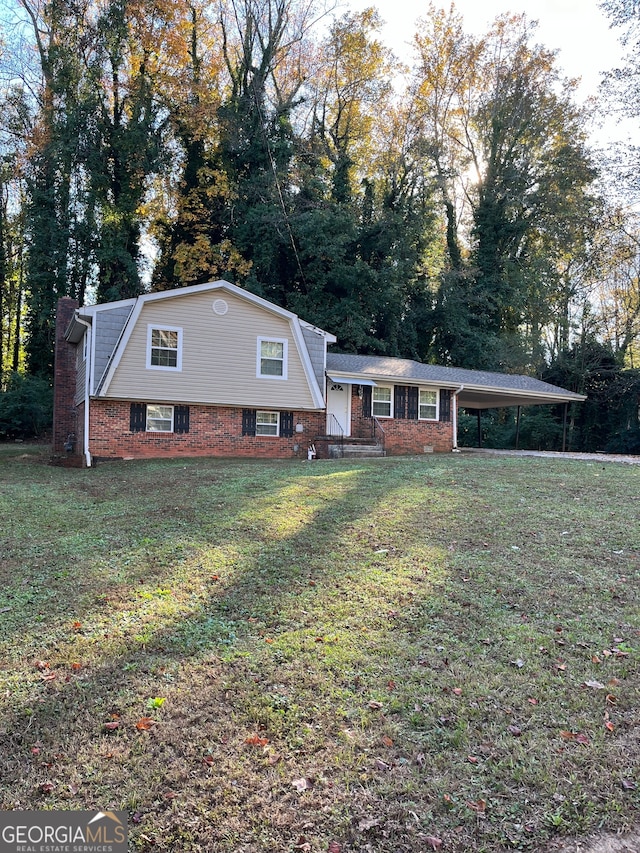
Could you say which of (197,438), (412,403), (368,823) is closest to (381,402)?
(412,403)

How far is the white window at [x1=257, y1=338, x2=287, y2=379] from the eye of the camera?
49.8 ft

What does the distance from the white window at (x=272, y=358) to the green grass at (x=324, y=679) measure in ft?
29.9

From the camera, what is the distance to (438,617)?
399 cm

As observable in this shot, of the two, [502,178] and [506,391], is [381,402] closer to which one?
[506,391]

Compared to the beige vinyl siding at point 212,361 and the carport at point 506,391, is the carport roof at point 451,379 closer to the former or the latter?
the carport at point 506,391

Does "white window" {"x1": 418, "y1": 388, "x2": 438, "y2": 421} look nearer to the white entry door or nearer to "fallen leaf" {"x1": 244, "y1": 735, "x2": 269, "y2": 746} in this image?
the white entry door

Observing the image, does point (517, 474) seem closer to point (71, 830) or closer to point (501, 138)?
point (71, 830)

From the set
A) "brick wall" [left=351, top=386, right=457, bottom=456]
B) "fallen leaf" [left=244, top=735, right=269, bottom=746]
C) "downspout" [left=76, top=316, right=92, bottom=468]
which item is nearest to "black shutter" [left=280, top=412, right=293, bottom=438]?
"brick wall" [left=351, top=386, right=457, bottom=456]

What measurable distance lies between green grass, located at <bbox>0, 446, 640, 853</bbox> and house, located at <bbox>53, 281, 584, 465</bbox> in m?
7.62

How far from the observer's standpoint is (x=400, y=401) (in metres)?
17.1

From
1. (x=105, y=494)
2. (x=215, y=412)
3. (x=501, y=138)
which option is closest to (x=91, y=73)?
(x=215, y=412)

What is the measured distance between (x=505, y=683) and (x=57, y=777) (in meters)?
2.37

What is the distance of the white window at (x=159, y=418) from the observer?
46.8ft

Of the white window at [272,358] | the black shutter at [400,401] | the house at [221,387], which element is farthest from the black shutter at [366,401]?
the white window at [272,358]
